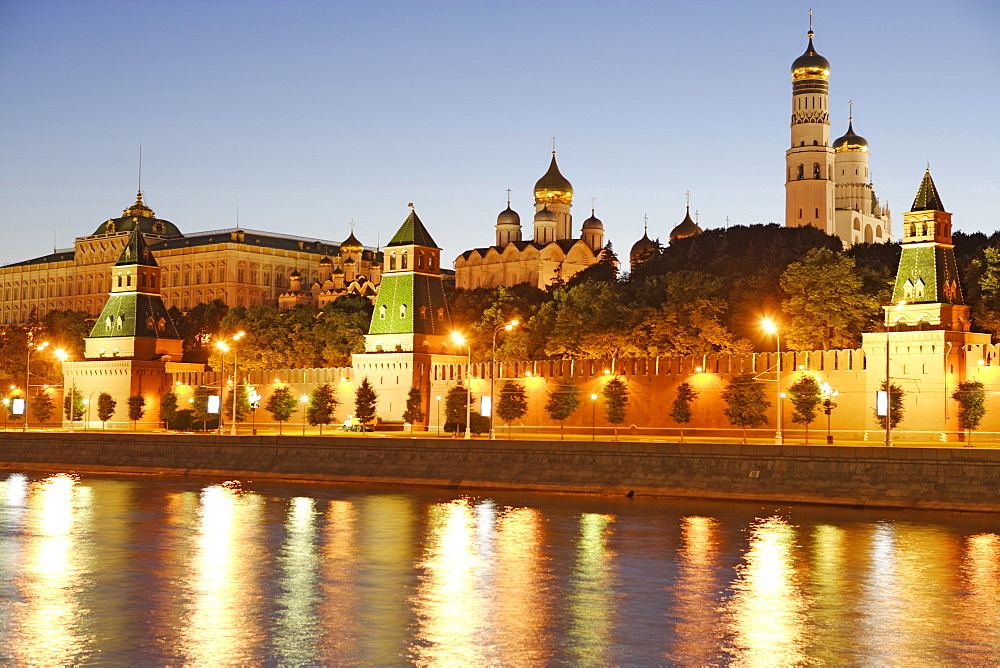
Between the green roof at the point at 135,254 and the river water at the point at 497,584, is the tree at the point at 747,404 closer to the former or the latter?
the river water at the point at 497,584

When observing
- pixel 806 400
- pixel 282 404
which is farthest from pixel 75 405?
pixel 806 400

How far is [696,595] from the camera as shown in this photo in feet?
79.4

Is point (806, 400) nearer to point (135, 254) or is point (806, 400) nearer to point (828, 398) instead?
point (828, 398)

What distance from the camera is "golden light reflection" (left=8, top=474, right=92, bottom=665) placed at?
1925 centimetres

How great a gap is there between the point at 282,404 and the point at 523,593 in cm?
4987

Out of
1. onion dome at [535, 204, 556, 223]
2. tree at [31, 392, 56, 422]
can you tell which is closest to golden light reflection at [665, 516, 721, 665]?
tree at [31, 392, 56, 422]

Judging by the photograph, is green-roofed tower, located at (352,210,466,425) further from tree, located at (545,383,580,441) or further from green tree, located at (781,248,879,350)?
green tree, located at (781,248,879,350)

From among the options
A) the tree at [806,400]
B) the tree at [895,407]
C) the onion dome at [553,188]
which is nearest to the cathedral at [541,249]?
the onion dome at [553,188]

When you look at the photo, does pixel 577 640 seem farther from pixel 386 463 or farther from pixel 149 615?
pixel 386 463

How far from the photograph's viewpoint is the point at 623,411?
59938 mm

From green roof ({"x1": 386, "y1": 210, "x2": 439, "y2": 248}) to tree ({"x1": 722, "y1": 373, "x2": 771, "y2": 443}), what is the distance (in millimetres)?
21977

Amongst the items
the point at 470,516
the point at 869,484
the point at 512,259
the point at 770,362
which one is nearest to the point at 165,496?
the point at 470,516

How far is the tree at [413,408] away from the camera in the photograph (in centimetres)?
6638

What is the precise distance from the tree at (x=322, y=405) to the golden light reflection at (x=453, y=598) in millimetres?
33675
